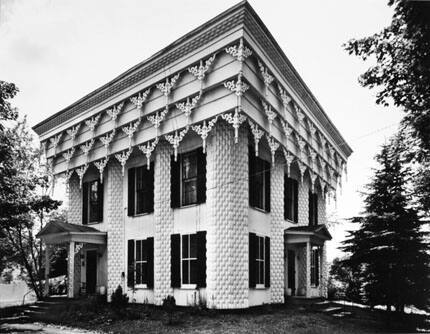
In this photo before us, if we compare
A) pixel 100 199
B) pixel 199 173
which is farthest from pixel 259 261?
pixel 100 199

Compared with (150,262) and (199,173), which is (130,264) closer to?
(150,262)

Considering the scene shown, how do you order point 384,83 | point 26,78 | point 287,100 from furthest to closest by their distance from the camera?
point 287,100
point 26,78
point 384,83

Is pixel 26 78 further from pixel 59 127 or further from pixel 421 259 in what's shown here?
pixel 421 259

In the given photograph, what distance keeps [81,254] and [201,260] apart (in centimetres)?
926

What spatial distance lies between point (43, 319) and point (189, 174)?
26.4 ft

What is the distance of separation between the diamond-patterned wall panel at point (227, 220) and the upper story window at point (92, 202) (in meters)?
8.10

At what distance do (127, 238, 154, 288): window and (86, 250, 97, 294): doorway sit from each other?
3.39 metres

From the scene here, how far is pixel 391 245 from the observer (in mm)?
19109

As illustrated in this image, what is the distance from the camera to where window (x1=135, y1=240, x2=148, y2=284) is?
1828cm

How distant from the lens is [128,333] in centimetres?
1301

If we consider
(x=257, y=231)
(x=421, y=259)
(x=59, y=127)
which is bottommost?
(x=421, y=259)

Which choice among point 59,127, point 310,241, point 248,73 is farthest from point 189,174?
point 59,127

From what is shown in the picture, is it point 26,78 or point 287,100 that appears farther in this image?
point 287,100

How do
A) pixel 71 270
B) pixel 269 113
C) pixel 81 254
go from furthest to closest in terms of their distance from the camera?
pixel 81 254 < pixel 71 270 < pixel 269 113
